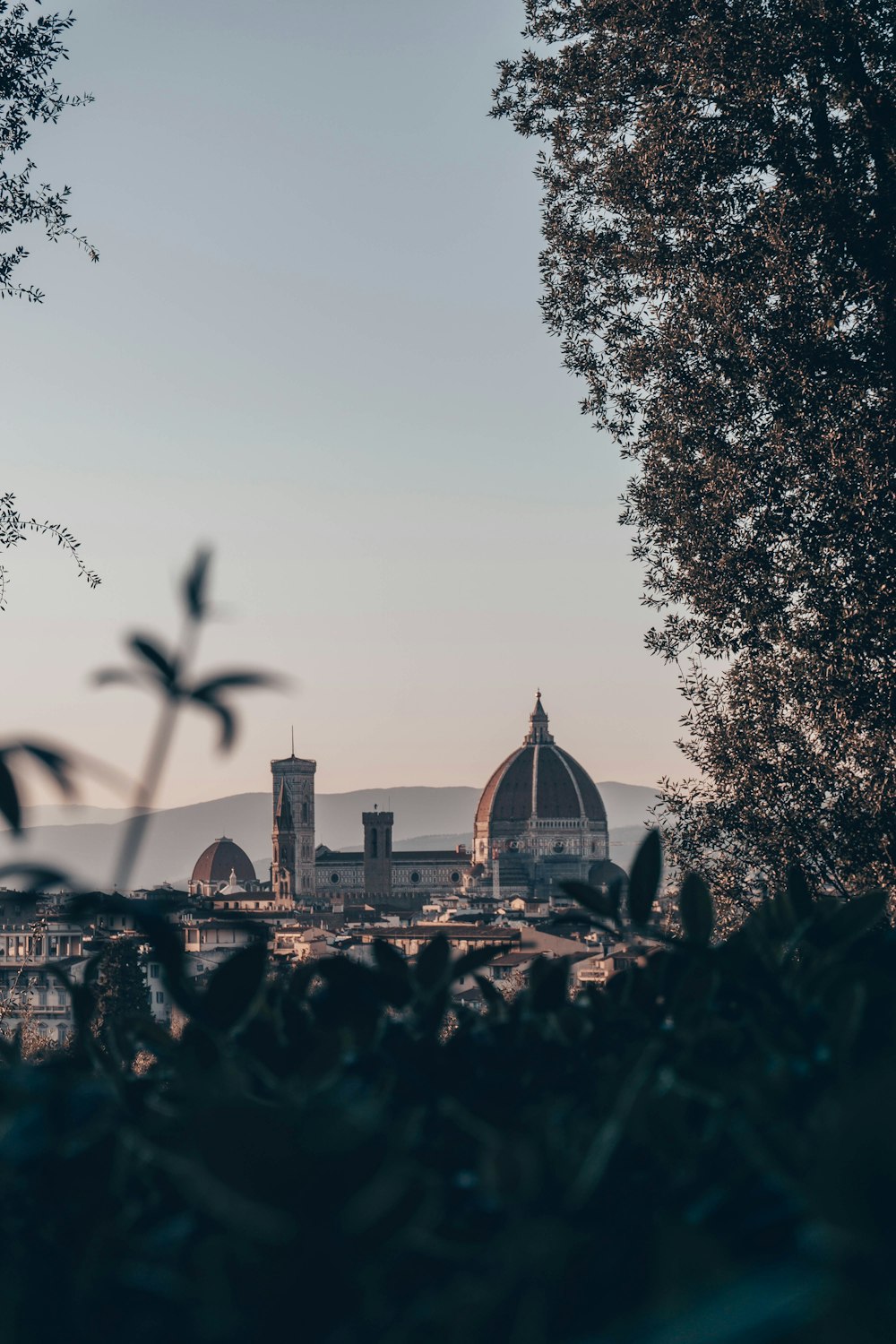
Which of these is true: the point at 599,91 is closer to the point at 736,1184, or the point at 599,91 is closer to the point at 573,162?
the point at 573,162

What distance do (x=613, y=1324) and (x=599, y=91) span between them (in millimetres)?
11243

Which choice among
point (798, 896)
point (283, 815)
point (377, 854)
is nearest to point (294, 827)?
point (283, 815)

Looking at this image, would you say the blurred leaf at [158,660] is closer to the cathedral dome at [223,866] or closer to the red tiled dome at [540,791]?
the cathedral dome at [223,866]

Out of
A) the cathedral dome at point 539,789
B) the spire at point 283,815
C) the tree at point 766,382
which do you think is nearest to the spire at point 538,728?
the cathedral dome at point 539,789

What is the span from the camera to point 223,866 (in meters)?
149

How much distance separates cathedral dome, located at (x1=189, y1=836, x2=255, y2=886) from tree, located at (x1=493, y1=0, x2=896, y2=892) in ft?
457

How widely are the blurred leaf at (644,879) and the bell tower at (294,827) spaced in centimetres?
13658

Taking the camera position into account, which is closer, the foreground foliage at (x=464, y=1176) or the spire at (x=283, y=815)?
the foreground foliage at (x=464, y=1176)

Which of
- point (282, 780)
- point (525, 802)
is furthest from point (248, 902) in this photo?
point (525, 802)

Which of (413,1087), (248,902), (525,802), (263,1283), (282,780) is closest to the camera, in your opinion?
(263,1283)

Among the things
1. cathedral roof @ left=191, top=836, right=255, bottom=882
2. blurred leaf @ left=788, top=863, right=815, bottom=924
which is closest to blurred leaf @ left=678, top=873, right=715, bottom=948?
blurred leaf @ left=788, top=863, right=815, bottom=924

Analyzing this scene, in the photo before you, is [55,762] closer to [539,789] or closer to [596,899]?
[596,899]

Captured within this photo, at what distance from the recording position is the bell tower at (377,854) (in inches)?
5694

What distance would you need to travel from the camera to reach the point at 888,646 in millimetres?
9742
